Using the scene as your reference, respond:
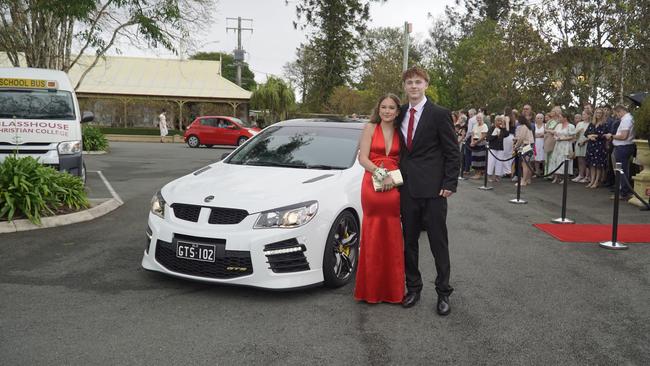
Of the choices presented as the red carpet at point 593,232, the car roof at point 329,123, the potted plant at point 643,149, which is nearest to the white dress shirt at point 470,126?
the potted plant at point 643,149

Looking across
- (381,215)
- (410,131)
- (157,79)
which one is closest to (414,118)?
(410,131)

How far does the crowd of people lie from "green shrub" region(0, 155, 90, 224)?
831 cm

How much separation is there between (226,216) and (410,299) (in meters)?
1.74

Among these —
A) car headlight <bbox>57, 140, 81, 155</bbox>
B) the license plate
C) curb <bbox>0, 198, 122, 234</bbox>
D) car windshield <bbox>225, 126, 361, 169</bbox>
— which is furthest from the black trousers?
car headlight <bbox>57, 140, 81, 155</bbox>

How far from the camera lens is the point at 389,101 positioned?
4.92 meters

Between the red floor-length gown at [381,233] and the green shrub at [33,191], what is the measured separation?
518 centimetres

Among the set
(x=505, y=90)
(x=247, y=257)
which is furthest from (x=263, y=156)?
(x=505, y=90)

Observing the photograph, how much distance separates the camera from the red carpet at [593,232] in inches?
319

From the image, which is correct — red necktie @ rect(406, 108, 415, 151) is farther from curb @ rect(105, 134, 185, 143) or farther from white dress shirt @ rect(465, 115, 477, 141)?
curb @ rect(105, 134, 185, 143)

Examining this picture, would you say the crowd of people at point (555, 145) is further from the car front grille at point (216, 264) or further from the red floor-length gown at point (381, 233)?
the car front grille at point (216, 264)

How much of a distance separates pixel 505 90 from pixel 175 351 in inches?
1096

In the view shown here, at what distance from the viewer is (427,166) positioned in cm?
479

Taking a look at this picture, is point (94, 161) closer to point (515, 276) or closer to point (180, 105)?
point (515, 276)

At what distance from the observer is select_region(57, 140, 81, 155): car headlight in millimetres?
10252
